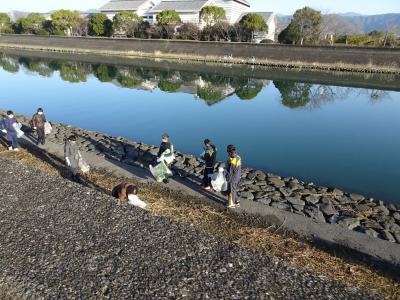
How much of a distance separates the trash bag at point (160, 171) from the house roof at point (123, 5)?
78.5 metres

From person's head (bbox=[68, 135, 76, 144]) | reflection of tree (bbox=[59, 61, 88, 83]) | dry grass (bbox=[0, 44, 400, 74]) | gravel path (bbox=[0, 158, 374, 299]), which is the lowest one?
gravel path (bbox=[0, 158, 374, 299])

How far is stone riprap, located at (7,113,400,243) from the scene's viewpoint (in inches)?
344

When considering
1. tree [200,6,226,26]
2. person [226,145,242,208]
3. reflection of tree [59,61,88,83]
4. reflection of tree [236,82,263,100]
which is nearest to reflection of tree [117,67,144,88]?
reflection of tree [59,61,88,83]

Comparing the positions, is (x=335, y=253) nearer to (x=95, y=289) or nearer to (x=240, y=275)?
(x=240, y=275)

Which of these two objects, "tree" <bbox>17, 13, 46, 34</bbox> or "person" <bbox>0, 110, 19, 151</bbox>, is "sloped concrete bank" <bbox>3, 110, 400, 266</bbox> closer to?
"person" <bbox>0, 110, 19, 151</bbox>

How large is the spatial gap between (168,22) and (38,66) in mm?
21840

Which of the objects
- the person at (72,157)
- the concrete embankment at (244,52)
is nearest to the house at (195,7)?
the concrete embankment at (244,52)

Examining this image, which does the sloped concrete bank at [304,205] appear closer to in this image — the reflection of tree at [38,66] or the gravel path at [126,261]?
the gravel path at [126,261]

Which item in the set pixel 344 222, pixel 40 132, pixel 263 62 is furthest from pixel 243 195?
pixel 263 62

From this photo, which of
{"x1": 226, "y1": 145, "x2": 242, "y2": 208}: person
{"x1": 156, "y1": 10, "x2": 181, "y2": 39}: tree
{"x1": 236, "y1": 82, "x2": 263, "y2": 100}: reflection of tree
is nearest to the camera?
{"x1": 226, "y1": 145, "x2": 242, "y2": 208}: person

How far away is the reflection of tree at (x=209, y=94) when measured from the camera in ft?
87.1

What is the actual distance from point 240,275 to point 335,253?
8.90 ft

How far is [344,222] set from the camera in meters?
8.65

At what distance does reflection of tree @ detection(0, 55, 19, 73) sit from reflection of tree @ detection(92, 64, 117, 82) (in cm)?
888
